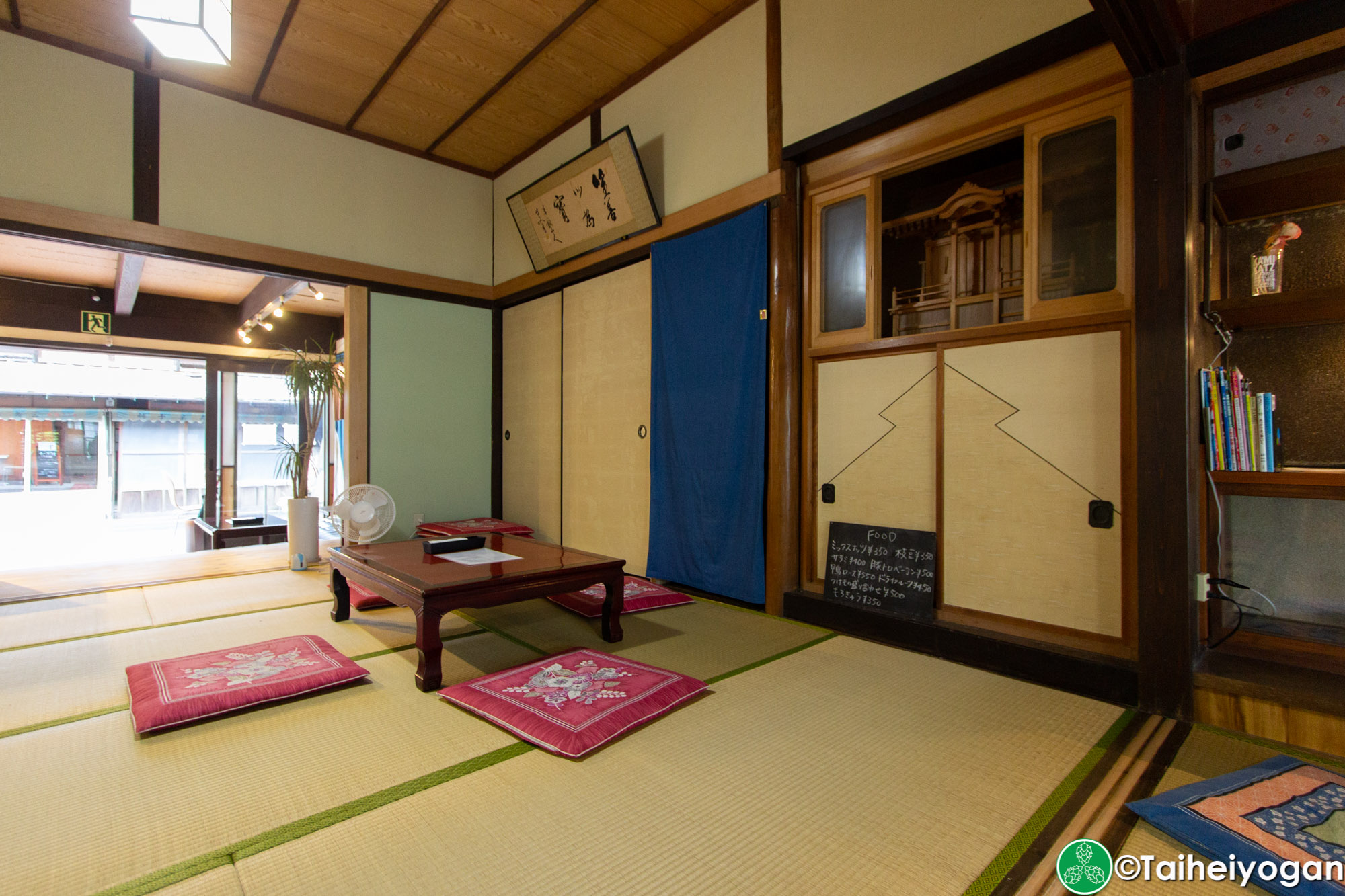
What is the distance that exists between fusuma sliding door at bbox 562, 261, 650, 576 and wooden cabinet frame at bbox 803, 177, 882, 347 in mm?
1299

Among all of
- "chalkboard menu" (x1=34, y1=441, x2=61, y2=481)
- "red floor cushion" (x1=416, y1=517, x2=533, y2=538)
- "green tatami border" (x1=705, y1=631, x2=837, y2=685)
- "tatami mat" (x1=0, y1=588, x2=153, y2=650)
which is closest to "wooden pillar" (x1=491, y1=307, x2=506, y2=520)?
"red floor cushion" (x1=416, y1=517, x2=533, y2=538)

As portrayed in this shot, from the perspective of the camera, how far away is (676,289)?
3.80 m

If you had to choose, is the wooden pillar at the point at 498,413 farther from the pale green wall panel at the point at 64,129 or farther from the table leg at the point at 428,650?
the table leg at the point at 428,650

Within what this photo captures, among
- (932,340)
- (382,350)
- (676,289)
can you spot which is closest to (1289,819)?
(932,340)

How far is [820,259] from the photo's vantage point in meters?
3.18

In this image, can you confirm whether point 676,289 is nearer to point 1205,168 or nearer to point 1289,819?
point 1205,168

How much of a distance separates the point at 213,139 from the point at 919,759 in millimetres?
5682

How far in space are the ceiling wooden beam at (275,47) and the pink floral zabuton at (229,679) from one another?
3.51 meters

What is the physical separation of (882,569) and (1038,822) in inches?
58.7

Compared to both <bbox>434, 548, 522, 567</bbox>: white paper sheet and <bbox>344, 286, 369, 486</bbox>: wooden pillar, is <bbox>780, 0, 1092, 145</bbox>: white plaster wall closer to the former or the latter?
<bbox>434, 548, 522, 567</bbox>: white paper sheet

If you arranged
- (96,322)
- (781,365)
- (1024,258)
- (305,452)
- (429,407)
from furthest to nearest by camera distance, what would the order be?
1. (96,322)
2. (429,407)
3. (305,452)
4. (781,365)
5. (1024,258)

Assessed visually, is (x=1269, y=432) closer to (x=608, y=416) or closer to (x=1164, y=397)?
(x=1164, y=397)

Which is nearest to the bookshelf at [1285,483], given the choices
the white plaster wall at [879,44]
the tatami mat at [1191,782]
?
the tatami mat at [1191,782]

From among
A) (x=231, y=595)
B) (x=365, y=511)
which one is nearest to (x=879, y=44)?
(x=365, y=511)
